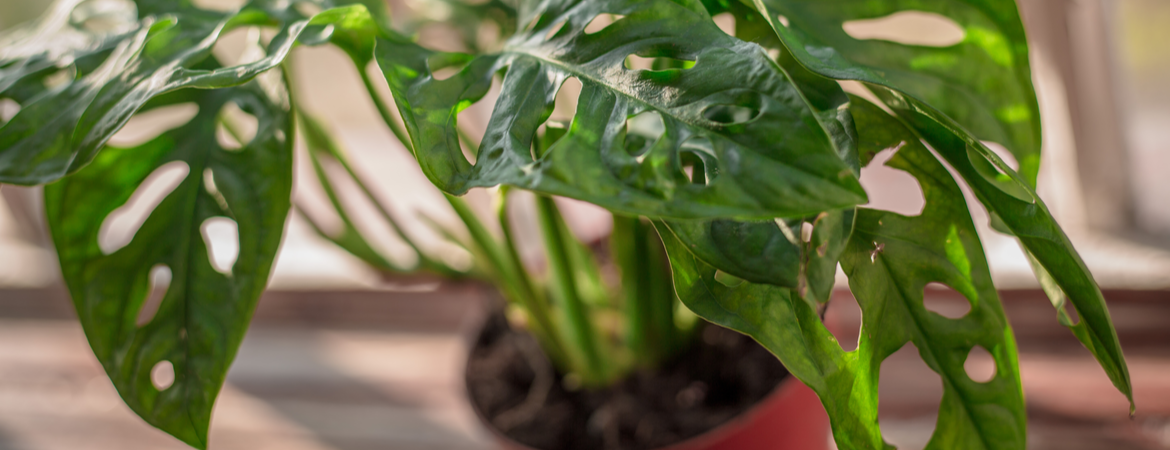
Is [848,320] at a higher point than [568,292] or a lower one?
lower

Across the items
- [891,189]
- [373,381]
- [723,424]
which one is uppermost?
[723,424]

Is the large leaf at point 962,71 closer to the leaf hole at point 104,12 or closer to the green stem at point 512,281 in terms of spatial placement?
the green stem at point 512,281

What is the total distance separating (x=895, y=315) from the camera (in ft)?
1.05

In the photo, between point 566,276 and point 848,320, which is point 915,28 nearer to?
point 848,320

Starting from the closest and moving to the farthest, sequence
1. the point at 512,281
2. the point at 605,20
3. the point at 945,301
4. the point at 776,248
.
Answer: the point at 776,248, the point at 512,281, the point at 605,20, the point at 945,301

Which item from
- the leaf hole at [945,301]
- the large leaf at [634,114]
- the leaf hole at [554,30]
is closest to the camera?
the large leaf at [634,114]

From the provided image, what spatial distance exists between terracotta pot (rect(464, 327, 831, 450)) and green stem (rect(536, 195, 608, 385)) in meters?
0.10

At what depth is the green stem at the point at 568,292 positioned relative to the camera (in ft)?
1.70

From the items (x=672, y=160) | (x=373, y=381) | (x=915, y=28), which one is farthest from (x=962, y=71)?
(x=373, y=381)

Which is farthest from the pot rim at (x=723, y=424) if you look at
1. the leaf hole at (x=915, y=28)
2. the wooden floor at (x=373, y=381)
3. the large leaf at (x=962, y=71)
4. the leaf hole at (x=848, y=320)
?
the leaf hole at (x=915, y=28)

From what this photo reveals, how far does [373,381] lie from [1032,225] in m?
0.90

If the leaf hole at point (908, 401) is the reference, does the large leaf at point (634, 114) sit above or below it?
above

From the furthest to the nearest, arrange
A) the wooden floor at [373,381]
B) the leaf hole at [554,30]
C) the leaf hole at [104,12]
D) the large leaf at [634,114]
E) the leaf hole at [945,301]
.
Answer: the leaf hole at [945,301], the wooden floor at [373,381], the leaf hole at [104,12], the leaf hole at [554,30], the large leaf at [634,114]

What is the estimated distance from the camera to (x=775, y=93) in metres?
0.24
